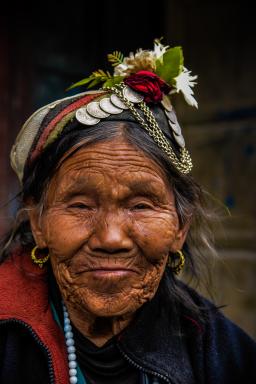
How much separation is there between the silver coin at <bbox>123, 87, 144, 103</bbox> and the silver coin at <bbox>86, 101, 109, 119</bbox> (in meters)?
0.11

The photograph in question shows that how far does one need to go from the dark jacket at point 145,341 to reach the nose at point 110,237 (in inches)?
14.6

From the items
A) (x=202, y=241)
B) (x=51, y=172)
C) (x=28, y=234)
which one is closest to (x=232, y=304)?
(x=202, y=241)

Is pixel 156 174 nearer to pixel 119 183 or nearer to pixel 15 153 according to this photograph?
pixel 119 183

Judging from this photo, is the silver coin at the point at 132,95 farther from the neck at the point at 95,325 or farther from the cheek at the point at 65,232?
the neck at the point at 95,325

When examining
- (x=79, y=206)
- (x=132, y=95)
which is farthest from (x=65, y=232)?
(x=132, y=95)

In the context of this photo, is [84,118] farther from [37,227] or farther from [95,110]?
[37,227]

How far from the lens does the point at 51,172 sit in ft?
7.13

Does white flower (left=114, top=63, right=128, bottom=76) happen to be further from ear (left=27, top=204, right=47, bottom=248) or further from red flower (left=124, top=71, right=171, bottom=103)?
ear (left=27, top=204, right=47, bottom=248)

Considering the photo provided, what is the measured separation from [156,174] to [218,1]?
9.57 feet

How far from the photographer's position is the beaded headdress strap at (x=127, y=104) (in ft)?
6.99

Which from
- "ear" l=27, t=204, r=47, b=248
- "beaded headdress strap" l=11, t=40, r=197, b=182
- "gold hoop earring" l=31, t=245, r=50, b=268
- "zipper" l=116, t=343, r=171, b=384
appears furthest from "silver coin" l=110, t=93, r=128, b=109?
"zipper" l=116, t=343, r=171, b=384

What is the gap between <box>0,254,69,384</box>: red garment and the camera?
213cm

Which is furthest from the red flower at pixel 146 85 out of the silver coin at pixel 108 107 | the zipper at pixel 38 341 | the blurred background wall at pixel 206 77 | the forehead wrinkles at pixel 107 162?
the blurred background wall at pixel 206 77

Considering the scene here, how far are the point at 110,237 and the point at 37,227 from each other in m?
0.38
